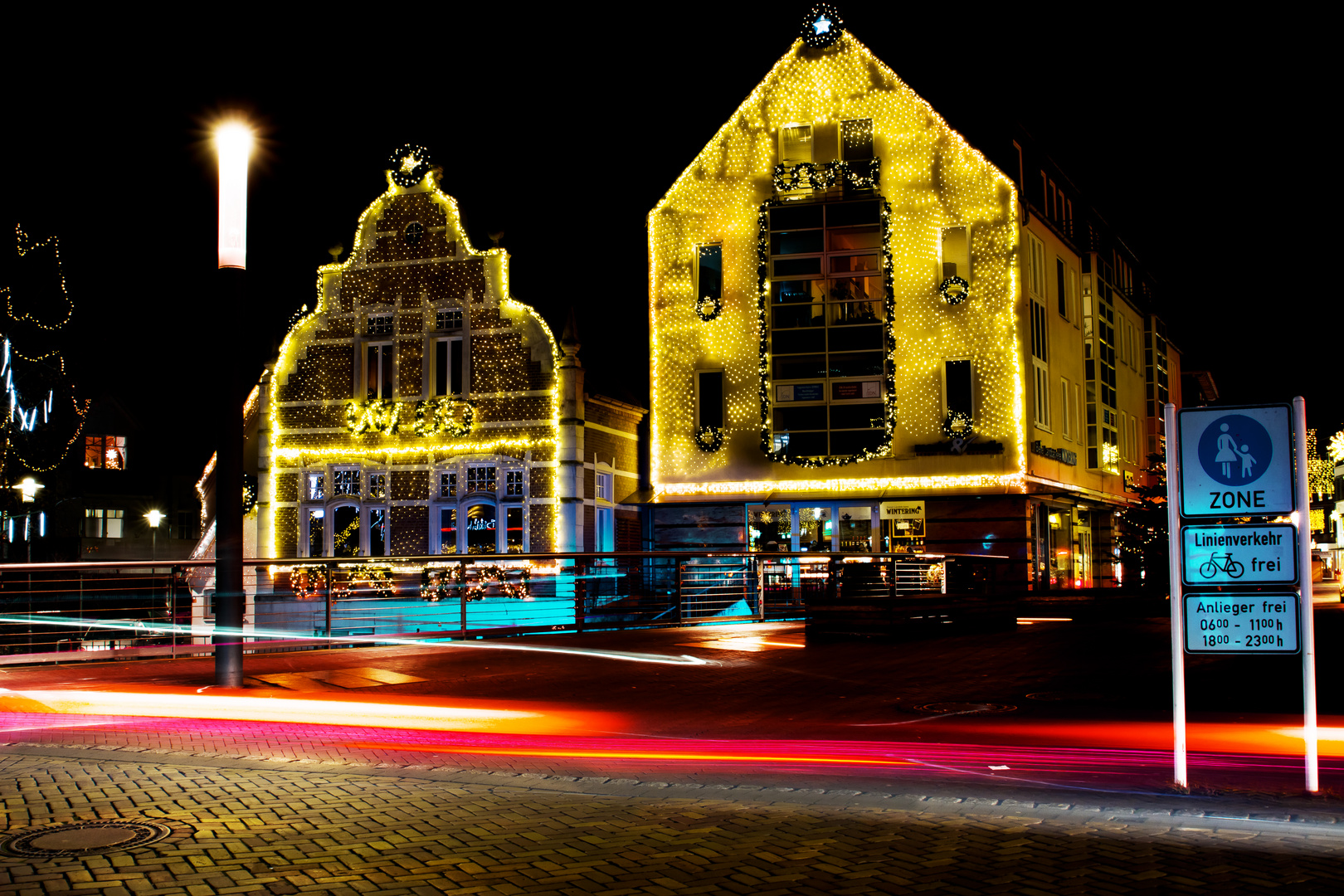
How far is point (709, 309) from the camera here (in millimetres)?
34531

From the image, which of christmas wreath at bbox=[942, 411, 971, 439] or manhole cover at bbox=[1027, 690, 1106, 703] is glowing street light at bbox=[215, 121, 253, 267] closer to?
manhole cover at bbox=[1027, 690, 1106, 703]

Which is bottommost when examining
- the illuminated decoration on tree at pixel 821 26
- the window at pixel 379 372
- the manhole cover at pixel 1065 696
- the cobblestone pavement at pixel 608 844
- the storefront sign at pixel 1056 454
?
the cobblestone pavement at pixel 608 844

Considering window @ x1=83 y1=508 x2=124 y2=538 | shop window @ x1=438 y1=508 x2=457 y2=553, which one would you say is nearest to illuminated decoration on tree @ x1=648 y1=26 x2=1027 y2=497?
shop window @ x1=438 y1=508 x2=457 y2=553

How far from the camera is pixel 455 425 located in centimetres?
3528

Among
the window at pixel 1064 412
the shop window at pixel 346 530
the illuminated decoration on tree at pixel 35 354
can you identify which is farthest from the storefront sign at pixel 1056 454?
the illuminated decoration on tree at pixel 35 354

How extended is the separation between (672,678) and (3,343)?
40.4 meters

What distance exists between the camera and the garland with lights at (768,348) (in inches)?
1309

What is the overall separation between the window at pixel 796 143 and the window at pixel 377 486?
46.1 ft

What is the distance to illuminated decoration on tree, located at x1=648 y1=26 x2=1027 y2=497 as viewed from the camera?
1286 inches

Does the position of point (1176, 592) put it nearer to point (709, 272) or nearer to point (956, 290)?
point (956, 290)

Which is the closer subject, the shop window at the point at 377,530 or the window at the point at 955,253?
the window at the point at 955,253

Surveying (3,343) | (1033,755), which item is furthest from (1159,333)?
(1033,755)

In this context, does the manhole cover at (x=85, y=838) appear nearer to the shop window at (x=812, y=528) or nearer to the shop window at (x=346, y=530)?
the shop window at (x=812, y=528)

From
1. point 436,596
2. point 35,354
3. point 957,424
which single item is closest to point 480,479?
point 436,596
